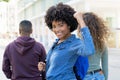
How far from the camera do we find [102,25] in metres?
3.49

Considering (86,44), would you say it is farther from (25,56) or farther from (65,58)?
(25,56)

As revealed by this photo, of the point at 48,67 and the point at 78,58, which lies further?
the point at 48,67

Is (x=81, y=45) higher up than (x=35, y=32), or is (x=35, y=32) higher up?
(x=81, y=45)

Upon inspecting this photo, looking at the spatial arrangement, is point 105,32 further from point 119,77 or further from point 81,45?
point 119,77

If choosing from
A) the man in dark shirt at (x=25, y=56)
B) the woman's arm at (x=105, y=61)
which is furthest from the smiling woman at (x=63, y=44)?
the man in dark shirt at (x=25, y=56)

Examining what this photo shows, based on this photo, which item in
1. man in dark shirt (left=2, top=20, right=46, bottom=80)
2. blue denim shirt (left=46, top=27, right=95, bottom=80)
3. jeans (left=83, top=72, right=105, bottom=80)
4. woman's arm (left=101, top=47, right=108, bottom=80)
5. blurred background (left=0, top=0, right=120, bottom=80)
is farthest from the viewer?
blurred background (left=0, top=0, right=120, bottom=80)

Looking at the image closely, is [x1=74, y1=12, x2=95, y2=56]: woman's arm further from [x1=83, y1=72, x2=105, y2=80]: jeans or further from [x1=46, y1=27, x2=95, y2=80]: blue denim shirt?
[x1=83, y1=72, x2=105, y2=80]: jeans

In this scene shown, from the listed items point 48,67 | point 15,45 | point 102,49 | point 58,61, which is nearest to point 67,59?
point 58,61

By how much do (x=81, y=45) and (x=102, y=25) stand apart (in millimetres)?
1107

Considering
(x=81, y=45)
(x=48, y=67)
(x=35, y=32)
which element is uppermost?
(x=81, y=45)

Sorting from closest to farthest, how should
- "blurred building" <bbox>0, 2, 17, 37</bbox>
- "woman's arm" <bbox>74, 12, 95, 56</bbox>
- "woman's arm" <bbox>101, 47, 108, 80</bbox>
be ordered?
"woman's arm" <bbox>74, 12, 95, 56</bbox>
"woman's arm" <bbox>101, 47, 108, 80</bbox>
"blurred building" <bbox>0, 2, 17, 37</bbox>

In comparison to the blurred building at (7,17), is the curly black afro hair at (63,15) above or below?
above

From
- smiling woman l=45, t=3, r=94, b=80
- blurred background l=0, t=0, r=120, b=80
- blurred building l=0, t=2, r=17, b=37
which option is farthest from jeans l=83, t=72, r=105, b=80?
blurred building l=0, t=2, r=17, b=37

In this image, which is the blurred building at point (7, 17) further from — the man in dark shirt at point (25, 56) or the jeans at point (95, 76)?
the jeans at point (95, 76)
